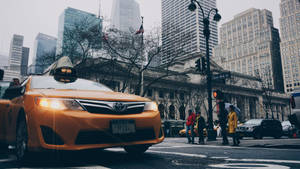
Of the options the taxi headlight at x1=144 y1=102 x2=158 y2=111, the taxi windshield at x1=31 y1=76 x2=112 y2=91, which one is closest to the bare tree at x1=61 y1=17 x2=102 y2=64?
the taxi windshield at x1=31 y1=76 x2=112 y2=91

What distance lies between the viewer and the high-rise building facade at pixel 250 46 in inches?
3526

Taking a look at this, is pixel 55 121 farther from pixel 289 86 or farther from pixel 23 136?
pixel 289 86

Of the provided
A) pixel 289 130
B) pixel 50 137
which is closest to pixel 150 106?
pixel 50 137

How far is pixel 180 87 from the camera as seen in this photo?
51.7 m

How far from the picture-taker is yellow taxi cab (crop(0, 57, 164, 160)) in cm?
326

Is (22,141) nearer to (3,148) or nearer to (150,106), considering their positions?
(150,106)

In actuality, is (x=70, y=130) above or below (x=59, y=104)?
below

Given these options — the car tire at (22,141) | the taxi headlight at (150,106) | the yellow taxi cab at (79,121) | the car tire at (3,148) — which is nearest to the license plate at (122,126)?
the yellow taxi cab at (79,121)

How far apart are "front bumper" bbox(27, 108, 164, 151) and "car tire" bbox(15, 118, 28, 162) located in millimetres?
218

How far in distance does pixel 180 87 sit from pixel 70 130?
161ft

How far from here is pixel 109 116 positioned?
3.44 meters

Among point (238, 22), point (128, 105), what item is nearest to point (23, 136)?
point (128, 105)

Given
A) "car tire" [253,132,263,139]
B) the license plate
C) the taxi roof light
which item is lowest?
"car tire" [253,132,263,139]

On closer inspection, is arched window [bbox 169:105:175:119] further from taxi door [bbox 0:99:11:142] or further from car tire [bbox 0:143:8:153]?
taxi door [bbox 0:99:11:142]
